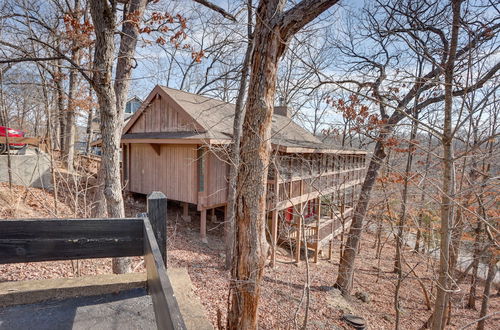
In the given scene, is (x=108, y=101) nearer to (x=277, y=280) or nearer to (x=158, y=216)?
(x=158, y=216)

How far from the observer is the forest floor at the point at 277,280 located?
587 centimetres

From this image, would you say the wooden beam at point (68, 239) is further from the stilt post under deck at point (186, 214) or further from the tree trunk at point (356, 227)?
the stilt post under deck at point (186, 214)

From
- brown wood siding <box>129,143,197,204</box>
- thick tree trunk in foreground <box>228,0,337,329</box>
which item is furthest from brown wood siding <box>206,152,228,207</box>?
thick tree trunk in foreground <box>228,0,337,329</box>

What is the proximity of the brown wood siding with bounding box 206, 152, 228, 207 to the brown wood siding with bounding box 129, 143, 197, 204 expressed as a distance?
0.54 metres

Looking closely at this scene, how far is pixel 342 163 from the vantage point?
1545 cm

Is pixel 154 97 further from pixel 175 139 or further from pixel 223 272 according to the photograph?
pixel 223 272

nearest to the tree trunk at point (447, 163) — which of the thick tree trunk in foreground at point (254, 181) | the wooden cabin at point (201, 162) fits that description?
the thick tree trunk in foreground at point (254, 181)

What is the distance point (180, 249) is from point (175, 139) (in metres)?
3.87

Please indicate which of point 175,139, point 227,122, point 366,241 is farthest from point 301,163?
point 366,241

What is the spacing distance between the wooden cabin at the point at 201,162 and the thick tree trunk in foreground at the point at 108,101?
385 centimetres

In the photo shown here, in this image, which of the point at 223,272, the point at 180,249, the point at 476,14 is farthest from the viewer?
the point at 180,249

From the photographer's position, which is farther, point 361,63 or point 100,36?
point 361,63

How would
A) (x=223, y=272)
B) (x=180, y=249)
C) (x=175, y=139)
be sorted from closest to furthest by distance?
(x=223, y=272)
(x=180, y=249)
(x=175, y=139)

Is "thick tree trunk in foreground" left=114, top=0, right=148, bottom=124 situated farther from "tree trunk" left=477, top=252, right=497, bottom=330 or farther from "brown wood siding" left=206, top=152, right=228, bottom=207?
"tree trunk" left=477, top=252, right=497, bottom=330
